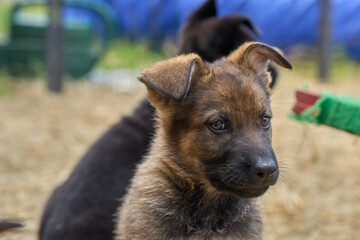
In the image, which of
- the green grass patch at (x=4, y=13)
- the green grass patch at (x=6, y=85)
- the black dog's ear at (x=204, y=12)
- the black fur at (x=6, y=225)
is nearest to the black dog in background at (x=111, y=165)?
the black dog's ear at (x=204, y=12)

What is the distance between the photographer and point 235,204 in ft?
11.1

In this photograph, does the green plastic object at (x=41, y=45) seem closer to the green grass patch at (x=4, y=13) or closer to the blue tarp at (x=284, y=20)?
the green grass patch at (x=4, y=13)

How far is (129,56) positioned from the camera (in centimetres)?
1358

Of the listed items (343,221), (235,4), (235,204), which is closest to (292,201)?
(343,221)

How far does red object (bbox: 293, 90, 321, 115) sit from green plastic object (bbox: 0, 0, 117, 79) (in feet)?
21.2

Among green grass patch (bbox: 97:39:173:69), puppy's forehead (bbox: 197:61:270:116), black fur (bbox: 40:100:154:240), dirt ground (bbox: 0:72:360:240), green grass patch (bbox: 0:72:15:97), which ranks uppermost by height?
puppy's forehead (bbox: 197:61:270:116)

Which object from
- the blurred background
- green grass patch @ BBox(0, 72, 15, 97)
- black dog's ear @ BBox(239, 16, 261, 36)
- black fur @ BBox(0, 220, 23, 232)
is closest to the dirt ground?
the blurred background

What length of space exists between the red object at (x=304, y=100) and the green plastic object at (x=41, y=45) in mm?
6474

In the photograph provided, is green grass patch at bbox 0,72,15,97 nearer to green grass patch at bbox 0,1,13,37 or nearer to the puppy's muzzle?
green grass patch at bbox 0,1,13,37

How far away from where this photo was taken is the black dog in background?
390 centimetres

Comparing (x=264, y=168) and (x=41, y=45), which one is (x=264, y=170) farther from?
(x=41, y=45)

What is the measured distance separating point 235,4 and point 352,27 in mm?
3841

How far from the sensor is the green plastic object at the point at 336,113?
3862 millimetres

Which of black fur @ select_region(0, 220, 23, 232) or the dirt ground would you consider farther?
the dirt ground
